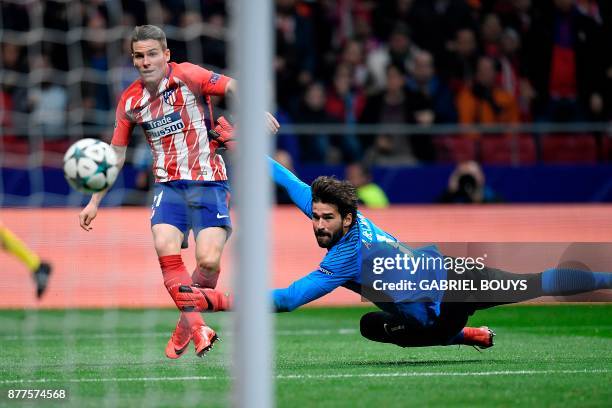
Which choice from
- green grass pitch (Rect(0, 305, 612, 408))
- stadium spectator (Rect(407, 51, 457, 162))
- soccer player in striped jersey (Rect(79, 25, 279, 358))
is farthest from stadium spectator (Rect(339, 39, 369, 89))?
soccer player in striped jersey (Rect(79, 25, 279, 358))

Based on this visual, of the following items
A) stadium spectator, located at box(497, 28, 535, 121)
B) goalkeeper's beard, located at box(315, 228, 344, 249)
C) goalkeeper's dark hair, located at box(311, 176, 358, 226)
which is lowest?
goalkeeper's beard, located at box(315, 228, 344, 249)

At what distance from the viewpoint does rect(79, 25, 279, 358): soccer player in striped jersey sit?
307 inches

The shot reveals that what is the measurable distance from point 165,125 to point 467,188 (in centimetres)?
655

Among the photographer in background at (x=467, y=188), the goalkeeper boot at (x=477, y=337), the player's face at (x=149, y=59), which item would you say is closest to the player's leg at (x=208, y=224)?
the player's face at (x=149, y=59)

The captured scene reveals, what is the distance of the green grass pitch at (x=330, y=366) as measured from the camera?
5.96 metres

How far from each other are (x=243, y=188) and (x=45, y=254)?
27.6 feet

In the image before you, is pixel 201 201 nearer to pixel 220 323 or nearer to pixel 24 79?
pixel 220 323

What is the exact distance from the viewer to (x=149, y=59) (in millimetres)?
7781

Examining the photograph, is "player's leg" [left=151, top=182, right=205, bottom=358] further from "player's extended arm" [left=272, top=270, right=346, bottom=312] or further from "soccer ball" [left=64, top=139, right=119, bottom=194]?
"player's extended arm" [left=272, top=270, right=346, bottom=312]

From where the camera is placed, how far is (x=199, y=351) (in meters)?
7.40

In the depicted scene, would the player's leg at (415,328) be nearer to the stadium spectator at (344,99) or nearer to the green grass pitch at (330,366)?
the green grass pitch at (330,366)

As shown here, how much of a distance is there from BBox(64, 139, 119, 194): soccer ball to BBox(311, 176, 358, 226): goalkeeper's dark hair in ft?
5.42

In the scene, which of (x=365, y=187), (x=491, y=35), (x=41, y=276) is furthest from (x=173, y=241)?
(x=491, y=35)

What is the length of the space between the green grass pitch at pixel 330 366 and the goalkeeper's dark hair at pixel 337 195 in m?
0.97
